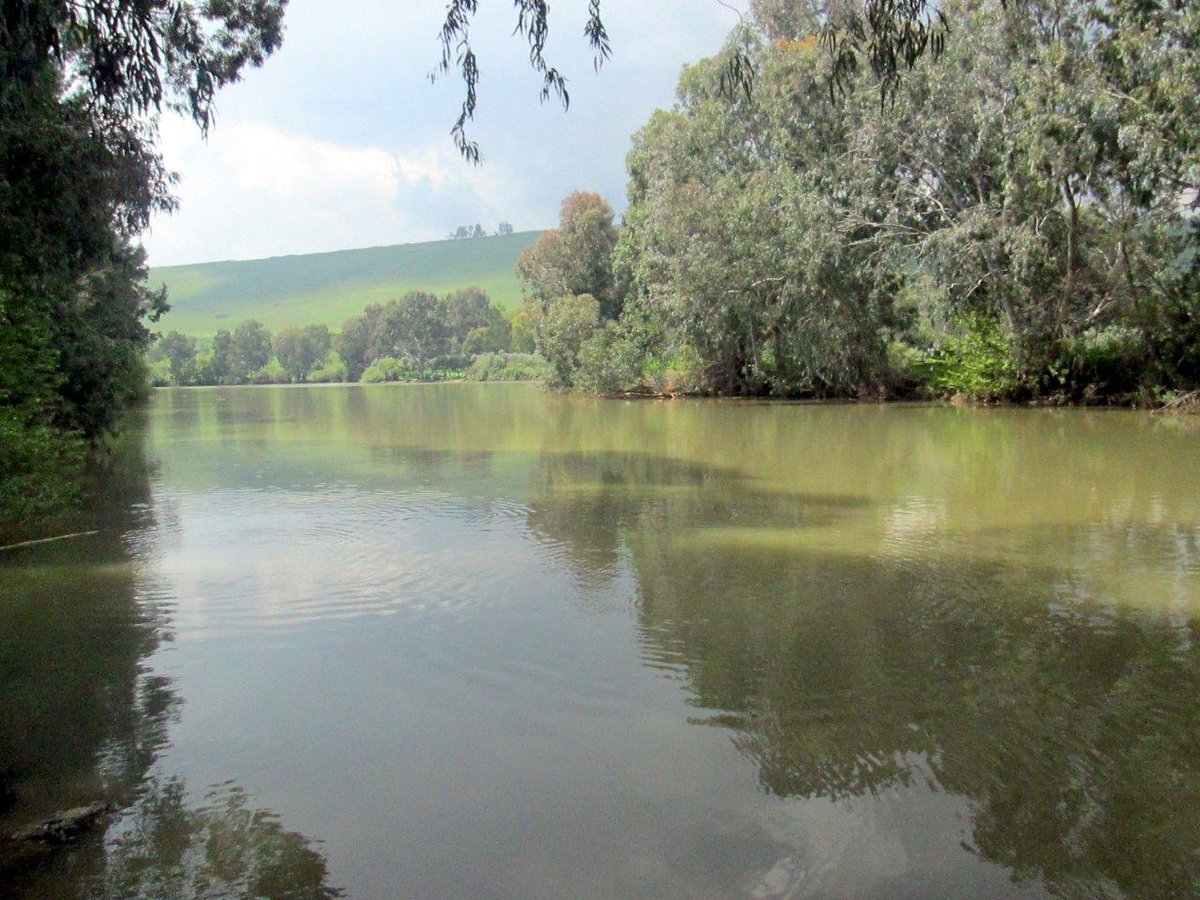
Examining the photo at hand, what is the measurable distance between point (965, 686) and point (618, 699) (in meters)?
1.85

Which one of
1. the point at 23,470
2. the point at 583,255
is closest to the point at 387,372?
the point at 583,255

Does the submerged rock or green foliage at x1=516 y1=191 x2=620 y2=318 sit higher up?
green foliage at x1=516 y1=191 x2=620 y2=318

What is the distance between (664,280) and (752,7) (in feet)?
45.1

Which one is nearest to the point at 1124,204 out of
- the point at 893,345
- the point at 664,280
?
the point at 893,345

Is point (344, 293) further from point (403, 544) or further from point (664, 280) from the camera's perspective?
point (403, 544)

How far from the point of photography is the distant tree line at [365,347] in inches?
4268

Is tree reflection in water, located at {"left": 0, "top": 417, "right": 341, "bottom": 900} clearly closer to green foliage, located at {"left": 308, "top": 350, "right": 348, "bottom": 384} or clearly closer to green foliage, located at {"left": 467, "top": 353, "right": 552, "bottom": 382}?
green foliage, located at {"left": 467, "top": 353, "right": 552, "bottom": 382}

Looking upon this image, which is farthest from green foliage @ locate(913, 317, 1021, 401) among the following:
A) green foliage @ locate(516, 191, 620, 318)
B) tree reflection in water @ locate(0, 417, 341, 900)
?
tree reflection in water @ locate(0, 417, 341, 900)

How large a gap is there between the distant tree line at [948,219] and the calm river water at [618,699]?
1439 centimetres

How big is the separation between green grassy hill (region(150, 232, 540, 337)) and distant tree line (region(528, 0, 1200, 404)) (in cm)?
8389

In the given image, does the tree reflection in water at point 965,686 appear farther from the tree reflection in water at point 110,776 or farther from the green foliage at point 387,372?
the green foliage at point 387,372

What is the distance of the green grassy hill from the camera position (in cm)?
13038

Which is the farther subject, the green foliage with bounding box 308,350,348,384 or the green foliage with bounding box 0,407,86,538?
the green foliage with bounding box 308,350,348,384

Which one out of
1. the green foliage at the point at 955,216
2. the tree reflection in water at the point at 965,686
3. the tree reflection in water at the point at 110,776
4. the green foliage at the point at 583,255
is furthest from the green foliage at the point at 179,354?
the tree reflection in water at the point at 965,686
